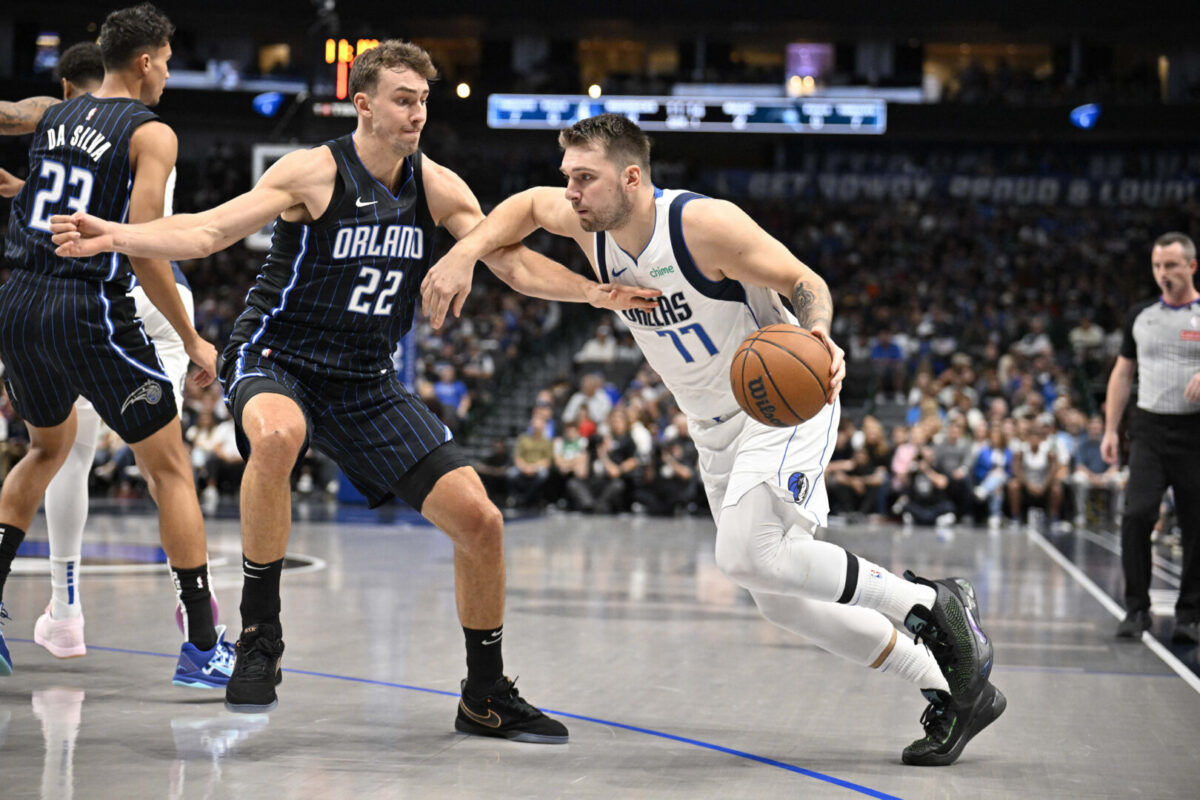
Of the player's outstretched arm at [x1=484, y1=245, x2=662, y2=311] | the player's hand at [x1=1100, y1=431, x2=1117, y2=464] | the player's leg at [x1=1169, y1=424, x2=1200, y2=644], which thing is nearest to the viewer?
the player's outstretched arm at [x1=484, y1=245, x2=662, y2=311]

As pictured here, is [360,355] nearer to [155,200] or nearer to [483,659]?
[155,200]

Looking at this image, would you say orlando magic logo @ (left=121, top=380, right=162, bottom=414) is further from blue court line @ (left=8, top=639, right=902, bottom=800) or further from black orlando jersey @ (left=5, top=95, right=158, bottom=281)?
blue court line @ (left=8, top=639, right=902, bottom=800)

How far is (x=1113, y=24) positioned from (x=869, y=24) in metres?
5.56

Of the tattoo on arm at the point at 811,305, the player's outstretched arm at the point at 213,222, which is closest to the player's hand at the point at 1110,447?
the tattoo on arm at the point at 811,305

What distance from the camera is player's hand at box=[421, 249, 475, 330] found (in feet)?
12.5

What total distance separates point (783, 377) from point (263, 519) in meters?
1.67

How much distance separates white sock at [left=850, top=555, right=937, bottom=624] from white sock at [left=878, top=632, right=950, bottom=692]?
0.12 metres

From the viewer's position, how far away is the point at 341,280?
4.00 metres

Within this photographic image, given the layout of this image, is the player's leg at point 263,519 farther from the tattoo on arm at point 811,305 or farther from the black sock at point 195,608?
the tattoo on arm at point 811,305

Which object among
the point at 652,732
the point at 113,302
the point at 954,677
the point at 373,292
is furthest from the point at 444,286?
the point at 954,677

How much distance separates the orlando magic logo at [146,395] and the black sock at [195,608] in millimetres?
643

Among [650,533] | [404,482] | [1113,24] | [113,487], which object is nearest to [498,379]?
[113,487]

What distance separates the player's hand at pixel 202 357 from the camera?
432cm

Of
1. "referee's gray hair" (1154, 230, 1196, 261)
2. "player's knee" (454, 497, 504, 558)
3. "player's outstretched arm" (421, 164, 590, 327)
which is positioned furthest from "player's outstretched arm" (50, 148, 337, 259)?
"referee's gray hair" (1154, 230, 1196, 261)
